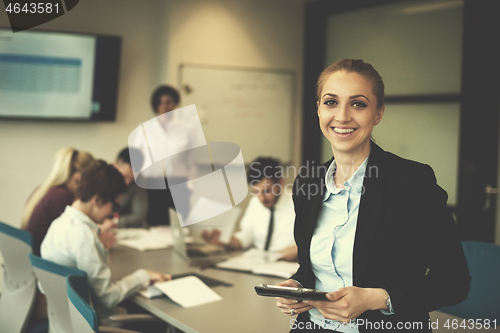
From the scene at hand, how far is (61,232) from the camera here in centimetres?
196

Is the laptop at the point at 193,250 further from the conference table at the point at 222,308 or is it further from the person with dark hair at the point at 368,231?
the person with dark hair at the point at 368,231

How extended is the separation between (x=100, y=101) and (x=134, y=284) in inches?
99.2

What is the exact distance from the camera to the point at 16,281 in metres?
2.30

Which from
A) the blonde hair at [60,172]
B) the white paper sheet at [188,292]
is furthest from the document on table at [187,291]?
the blonde hair at [60,172]

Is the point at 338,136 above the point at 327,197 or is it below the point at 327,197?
above

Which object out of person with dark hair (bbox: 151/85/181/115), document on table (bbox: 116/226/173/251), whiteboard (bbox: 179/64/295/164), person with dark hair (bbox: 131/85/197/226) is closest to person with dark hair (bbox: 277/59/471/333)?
document on table (bbox: 116/226/173/251)

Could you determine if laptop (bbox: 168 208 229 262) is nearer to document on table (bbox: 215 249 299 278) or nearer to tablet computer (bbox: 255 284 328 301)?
document on table (bbox: 215 249 299 278)

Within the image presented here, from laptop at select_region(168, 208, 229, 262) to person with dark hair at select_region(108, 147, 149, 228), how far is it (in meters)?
0.81

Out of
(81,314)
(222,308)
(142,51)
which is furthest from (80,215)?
(142,51)

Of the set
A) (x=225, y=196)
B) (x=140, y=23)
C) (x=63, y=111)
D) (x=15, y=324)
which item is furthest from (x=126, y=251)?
(x=140, y=23)

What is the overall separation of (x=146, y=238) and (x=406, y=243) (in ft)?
7.72

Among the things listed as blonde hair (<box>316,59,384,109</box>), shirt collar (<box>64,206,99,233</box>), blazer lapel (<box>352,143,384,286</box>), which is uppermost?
blonde hair (<box>316,59,384,109</box>)

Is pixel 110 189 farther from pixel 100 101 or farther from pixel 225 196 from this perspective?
pixel 100 101

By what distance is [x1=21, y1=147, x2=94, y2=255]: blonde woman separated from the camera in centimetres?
253
